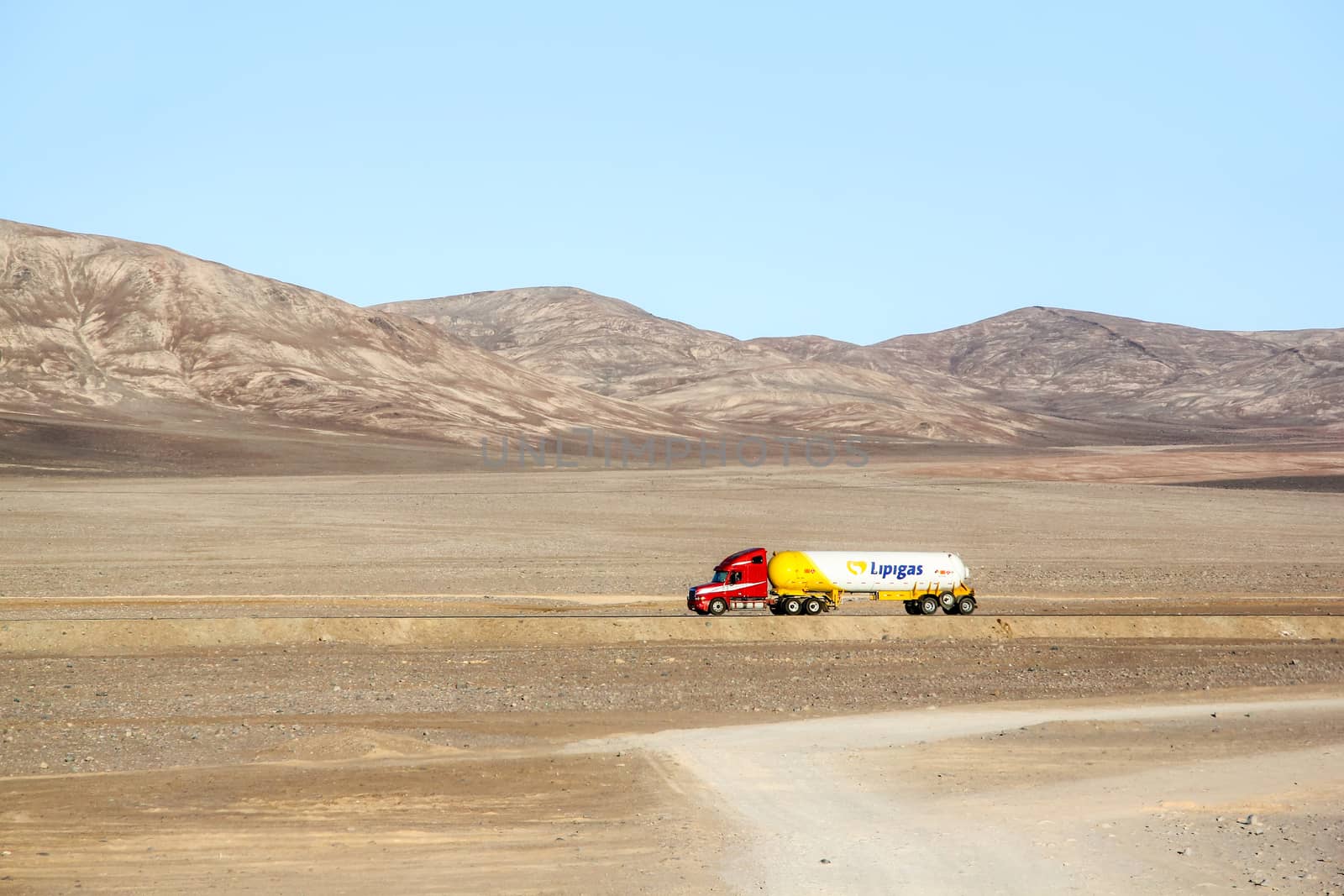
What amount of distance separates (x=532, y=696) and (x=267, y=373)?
147003 millimetres

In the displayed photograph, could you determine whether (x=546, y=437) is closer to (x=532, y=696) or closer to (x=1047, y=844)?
(x=532, y=696)

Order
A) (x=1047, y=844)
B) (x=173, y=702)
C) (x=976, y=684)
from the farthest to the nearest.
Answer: (x=976, y=684), (x=173, y=702), (x=1047, y=844)

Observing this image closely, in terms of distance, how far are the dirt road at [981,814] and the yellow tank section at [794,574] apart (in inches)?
453

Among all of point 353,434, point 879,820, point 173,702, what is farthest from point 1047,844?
point 353,434

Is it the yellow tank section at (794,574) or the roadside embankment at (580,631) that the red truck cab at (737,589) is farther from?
the roadside embankment at (580,631)

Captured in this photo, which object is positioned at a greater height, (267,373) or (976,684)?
(267,373)

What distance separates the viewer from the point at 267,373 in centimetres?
16438

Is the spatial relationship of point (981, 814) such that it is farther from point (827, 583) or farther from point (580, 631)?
point (827, 583)

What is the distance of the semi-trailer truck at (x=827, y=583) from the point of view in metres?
34.6

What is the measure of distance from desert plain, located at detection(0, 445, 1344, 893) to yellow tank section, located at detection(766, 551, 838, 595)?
1258 mm

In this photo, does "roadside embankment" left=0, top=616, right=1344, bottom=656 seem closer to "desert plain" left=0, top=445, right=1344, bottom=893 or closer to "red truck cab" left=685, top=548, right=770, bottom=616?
"desert plain" left=0, top=445, right=1344, bottom=893

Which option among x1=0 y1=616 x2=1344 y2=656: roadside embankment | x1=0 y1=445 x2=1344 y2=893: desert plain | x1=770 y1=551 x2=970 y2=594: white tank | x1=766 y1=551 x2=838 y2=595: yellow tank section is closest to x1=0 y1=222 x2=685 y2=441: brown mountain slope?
x1=0 y1=445 x2=1344 y2=893: desert plain

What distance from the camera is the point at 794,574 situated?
1378 inches

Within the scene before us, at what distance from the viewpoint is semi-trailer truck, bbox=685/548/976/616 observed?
113 feet
